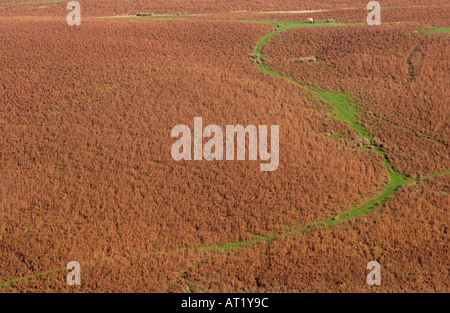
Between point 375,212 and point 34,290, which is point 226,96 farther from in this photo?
point 34,290

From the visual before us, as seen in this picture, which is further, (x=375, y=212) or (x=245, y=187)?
(x=245, y=187)

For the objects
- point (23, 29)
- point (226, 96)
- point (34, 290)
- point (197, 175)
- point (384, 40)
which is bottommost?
point (34, 290)

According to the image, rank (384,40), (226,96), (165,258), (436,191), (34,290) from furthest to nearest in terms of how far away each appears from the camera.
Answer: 1. (384,40)
2. (226,96)
3. (436,191)
4. (165,258)
5. (34,290)

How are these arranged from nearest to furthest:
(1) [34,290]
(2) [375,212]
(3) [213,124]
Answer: (1) [34,290] → (2) [375,212] → (3) [213,124]

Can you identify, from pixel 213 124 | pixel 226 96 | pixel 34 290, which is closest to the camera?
pixel 34 290

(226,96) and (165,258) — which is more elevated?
(226,96)

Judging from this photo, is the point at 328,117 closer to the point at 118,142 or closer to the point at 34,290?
the point at 118,142

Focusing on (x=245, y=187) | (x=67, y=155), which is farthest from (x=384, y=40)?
(x=67, y=155)

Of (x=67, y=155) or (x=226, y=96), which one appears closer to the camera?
(x=67, y=155)

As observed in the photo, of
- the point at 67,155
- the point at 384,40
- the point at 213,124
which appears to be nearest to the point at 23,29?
the point at 67,155
